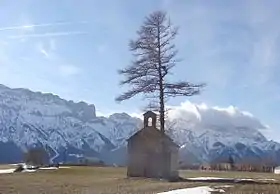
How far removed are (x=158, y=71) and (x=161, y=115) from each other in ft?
11.5

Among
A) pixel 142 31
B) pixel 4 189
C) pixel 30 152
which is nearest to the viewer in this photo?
pixel 4 189

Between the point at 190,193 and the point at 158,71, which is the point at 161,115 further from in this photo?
the point at 190,193

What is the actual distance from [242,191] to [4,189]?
14.9 m

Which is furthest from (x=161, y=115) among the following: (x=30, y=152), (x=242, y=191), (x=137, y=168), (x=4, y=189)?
(x=30, y=152)

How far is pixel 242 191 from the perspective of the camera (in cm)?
2564

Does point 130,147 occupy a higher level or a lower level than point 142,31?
lower

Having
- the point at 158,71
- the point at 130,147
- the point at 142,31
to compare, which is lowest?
the point at 130,147

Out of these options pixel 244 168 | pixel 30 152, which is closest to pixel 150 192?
pixel 244 168

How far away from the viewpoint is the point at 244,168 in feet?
279

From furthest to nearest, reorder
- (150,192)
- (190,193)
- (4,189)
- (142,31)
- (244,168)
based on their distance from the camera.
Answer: (244,168) → (142,31) → (4,189) → (150,192) → (190,193)

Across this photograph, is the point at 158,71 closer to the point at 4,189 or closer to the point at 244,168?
the point at 4,189

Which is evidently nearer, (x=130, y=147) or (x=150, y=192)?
(x=150, y=192)

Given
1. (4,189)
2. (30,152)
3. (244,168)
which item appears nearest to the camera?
(4,189)

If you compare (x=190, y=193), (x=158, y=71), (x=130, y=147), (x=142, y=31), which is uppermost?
(x=142, y=31)
